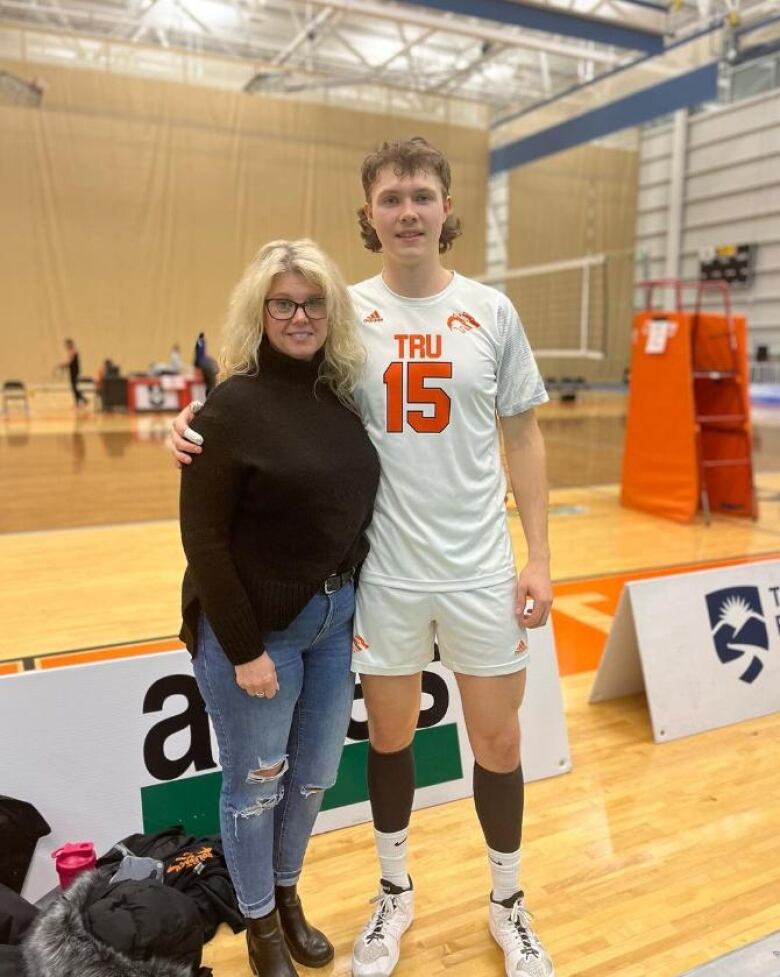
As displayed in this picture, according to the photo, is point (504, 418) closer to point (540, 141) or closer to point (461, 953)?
point (461, 953)

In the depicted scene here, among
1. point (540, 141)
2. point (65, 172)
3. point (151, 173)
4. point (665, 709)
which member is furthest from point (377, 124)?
point (665, 709)

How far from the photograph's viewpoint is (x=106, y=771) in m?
2.11

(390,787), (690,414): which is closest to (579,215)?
(690,414)

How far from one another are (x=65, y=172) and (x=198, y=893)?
744 inches

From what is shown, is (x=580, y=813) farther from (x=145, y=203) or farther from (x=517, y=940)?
(x=145, y=203)

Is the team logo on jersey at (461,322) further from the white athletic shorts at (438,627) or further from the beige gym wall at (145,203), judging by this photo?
the beige gym wall at (145,203)

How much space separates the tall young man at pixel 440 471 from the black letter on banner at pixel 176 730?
73cm

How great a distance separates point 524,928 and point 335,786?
724 mm

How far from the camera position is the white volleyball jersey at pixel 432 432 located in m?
1.57

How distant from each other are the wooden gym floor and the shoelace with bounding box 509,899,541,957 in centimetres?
9

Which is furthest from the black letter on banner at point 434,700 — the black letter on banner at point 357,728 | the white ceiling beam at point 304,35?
the white ceiling beam at point 304,35

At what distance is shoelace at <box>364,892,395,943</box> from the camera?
1818 mm

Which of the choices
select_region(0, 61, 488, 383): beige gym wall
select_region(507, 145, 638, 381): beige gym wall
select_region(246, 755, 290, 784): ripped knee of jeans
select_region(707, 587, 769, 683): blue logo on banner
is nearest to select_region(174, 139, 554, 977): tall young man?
select_region(246, 755, 290, 784): ripped knee of jeans

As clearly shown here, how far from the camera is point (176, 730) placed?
2209 millimetres
